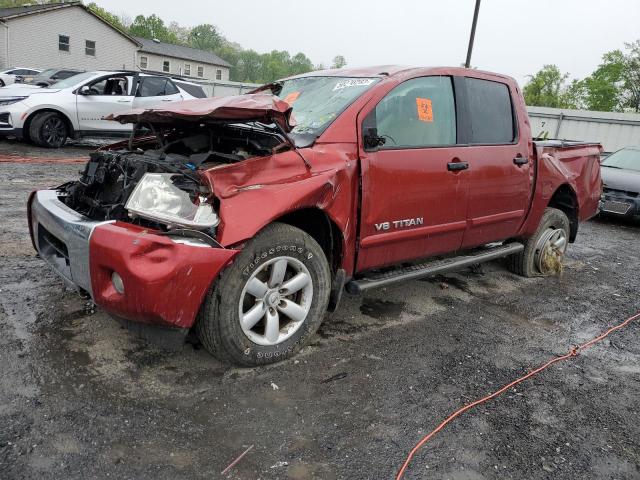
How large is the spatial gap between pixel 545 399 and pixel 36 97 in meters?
10.5

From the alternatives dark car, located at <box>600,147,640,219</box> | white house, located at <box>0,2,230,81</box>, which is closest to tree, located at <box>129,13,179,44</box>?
white house, located at <box>0,2,230,81</box>

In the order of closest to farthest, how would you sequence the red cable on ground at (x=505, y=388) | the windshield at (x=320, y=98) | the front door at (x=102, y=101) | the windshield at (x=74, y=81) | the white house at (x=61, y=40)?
the red cable on ground at (x=505, y=388), the windshield at (x=320, y=98), the front door at (x=102, y=101), the windshield at (x=74, y=81), the white house at (x=61, y=40)

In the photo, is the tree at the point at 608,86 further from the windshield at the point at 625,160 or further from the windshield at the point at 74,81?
the windshield at the point at 74,81

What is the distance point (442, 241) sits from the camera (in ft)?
13.0

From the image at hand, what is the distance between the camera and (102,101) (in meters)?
10.8

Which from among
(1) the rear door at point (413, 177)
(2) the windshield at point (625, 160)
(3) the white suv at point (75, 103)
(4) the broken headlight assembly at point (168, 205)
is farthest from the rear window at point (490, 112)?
(3) the white suv at point (75, 103)

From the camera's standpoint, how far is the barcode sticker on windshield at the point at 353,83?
357 centimetres

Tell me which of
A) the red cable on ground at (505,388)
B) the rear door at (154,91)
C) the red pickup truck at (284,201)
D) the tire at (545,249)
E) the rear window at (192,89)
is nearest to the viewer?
the red cable on ground at (505,388)

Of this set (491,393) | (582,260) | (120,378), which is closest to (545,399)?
(491,393)

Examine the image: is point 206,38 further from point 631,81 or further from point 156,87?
point 156,87

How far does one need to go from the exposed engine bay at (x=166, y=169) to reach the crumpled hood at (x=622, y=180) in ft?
25.1

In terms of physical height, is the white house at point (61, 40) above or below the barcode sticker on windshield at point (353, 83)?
above

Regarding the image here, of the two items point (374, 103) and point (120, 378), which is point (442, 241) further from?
point (120, 378)

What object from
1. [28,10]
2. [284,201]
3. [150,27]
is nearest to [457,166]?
[284,201]
